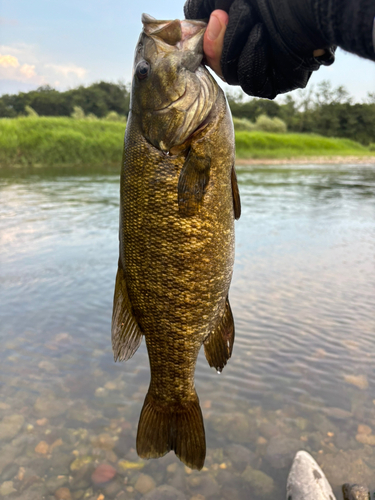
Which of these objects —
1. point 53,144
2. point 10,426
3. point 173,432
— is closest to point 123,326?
point 173,432

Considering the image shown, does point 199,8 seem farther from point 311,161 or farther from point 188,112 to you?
point 311,161

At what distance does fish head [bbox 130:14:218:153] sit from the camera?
184 centimetres

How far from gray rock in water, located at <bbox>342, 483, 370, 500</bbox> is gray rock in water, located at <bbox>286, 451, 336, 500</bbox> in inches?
4.4

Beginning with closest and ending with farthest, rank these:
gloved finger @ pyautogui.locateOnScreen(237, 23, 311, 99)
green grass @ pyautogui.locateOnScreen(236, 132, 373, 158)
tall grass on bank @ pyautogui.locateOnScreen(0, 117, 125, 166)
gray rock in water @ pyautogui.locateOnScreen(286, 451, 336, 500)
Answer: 1. gloved finger @ pyautogui.locateOnScreen(237, 23, 311, 99)
2. gray rock in water @ pyautogui.locateOnScreen(286, 451, 336, 500)
3. tall grass on bank @ pyautogui.locateOnScreen(0, 117, 125, 166)
4. green grass @ pyautogui.locateOnScreen(236, 132, 373, 158)

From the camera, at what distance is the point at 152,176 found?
190 centimetres

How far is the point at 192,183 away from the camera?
1822 mm

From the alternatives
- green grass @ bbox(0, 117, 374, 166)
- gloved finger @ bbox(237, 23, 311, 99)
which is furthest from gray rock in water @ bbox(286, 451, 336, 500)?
green grass @ bbox(0, 117, 374, 166)

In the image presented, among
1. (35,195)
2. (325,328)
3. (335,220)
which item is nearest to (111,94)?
(35,195)

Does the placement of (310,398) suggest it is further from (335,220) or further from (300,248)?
(335,220)

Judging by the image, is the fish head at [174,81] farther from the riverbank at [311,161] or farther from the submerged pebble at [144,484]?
the riverbank at [311,161]

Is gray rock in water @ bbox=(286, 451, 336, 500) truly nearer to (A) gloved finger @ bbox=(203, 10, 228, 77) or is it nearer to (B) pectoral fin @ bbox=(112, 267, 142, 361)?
(B) pectoral fin @ bbox=(112, 267, 142, 361)

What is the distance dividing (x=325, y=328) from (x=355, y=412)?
133 cm

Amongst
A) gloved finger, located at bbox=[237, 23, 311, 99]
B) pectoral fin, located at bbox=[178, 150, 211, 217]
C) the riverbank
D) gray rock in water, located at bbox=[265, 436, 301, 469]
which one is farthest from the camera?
the riverbank

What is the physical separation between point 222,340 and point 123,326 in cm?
50
